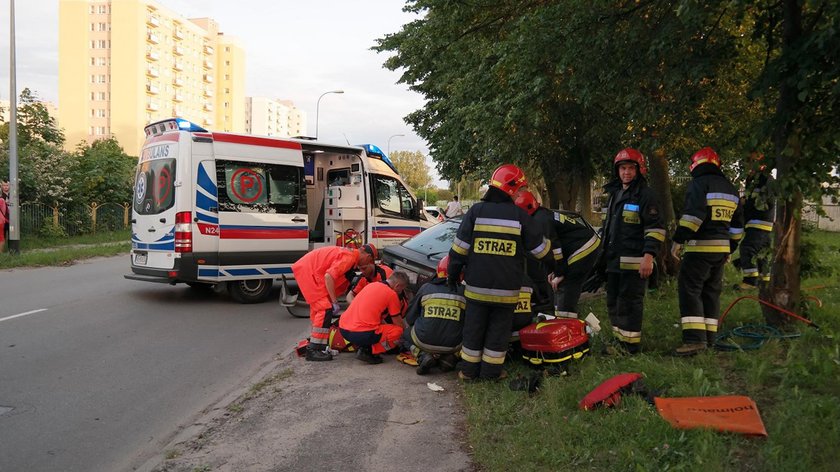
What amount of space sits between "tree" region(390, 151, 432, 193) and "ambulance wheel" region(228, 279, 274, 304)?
72.7m

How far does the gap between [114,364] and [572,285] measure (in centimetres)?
465

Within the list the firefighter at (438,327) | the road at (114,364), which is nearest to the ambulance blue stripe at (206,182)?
the road at (114,364)

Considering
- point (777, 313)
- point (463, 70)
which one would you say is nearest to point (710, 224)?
point (777, 313)

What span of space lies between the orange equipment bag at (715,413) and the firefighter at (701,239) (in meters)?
1.51

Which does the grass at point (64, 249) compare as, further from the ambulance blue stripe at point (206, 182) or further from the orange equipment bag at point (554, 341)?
the orange equipment bag at point (554, 341)

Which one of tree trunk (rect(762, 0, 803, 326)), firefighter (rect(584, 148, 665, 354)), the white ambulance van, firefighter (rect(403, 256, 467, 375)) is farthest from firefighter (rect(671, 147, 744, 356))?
the white ambulance van

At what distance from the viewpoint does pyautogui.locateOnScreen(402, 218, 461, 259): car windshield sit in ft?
25.3

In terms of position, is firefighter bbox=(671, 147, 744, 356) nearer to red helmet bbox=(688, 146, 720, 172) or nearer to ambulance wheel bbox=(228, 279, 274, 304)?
red helmet bbox=(688, 146, 720, 172)

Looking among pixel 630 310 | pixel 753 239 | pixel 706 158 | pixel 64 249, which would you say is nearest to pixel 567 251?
pixel 630 310

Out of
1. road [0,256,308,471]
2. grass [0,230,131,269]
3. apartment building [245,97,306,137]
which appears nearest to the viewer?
road [0,256,308,471]

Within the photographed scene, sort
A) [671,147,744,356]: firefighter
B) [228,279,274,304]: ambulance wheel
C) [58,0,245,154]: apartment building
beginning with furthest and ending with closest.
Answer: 1. [58,0,245,154]: apartment building
2. [228,279,274,304]: ambulance wheel
3. [671,147,744,356]: firefighter

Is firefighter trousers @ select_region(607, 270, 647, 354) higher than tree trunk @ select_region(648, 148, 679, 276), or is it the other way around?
tree trunk @ select_region(648, 148, 679, 276)

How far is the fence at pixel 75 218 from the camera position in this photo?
18.6 metres

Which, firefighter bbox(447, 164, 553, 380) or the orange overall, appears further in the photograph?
the orange overall
